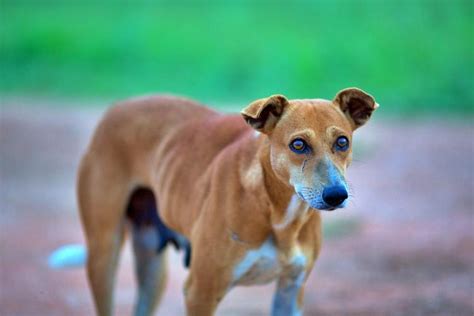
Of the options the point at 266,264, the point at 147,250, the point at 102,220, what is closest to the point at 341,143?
the point at 266,264

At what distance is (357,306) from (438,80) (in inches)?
399

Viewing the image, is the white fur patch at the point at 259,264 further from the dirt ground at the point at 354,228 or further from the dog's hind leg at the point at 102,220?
the dog's hind leg at the point at 102,220

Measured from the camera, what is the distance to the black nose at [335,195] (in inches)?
176

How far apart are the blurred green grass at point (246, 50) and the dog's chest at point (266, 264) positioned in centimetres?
1105

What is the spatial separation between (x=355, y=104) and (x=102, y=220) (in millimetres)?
2076

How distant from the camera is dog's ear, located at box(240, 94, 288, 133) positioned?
4766 mm

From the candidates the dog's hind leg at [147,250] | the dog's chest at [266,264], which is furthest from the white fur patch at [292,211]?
the dog's hind leg at [147,250]

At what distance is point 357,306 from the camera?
7.59m

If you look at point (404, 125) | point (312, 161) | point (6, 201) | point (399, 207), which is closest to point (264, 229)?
point (312, 161)

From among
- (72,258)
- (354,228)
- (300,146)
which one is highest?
(300,146)

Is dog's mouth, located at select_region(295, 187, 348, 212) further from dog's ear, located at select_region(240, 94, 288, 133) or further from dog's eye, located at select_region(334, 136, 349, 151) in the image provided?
dog's ear, located at select_region(240, 94, 288, 133)

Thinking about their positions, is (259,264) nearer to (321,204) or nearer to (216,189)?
(216,189)

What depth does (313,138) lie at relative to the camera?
184 inches

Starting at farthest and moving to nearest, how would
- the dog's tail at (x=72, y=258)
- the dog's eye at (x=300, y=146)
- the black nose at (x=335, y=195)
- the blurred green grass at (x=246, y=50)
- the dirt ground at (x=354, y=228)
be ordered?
1. the blurred green grass at (x=246, y=50)
2. the dirt ground at (x=354, y=228)
3. the dog's tail at (x=72, y=258)
4. the dog's eye at (x=300, y=146)
5. the black nose at (x=335, y=195)
